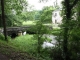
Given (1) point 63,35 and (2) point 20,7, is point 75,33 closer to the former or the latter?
(1) point 63,35

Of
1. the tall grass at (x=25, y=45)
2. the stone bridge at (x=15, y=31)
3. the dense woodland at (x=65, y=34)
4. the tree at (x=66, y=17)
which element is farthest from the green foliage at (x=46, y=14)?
the stone bridge at (x=15, y=31)

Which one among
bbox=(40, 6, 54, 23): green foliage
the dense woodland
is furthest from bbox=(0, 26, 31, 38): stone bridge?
bbox=(40, 6, 54, 23): green foliage

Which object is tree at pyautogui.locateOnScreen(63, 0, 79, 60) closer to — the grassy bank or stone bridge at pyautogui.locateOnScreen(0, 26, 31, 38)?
the grassy bank

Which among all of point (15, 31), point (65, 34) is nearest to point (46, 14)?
point (65, 34)

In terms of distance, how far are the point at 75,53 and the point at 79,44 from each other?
595mm

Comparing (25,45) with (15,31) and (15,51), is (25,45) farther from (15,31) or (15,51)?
(15,31)

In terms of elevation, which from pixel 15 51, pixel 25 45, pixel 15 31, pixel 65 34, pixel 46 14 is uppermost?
pixel 46 14

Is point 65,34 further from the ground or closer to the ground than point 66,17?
closer to the ground

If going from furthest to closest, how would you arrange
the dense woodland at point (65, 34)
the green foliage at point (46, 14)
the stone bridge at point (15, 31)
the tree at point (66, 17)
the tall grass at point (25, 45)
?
the stone bridge at point (15, 31)
the tall grass at point (25, 45)
the green foliage at point (46, 14)
the tree at point (66, 17)
the dense woodland at point (65, 34)

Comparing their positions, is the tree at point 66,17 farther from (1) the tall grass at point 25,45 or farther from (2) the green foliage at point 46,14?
(1) the tall grass at point 25,45

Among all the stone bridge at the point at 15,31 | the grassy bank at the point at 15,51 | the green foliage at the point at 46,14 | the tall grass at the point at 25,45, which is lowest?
the stone bridge at the point at 15,31

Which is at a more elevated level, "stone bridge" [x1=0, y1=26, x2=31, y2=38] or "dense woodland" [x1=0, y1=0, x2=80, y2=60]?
"dense woodland" [x1=0, y1=0, x2=80, y2=60]

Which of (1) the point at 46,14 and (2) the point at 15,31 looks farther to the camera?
(2) the point at 15,31

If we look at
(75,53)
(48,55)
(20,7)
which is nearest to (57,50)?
(48,55)
